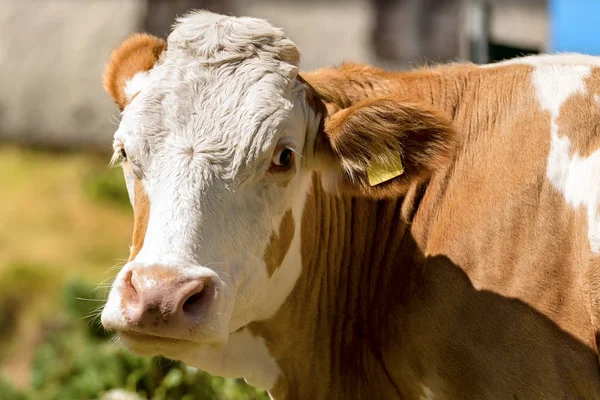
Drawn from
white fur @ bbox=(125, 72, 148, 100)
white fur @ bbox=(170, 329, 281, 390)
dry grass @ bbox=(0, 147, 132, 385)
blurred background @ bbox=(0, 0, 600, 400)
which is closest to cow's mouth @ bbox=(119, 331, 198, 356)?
white fur @ bbox=(170, 329, 281, 390)

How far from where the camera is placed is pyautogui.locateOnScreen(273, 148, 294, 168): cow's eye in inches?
167

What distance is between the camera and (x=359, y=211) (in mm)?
4906

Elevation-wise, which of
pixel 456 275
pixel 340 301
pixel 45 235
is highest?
pixel 456 275

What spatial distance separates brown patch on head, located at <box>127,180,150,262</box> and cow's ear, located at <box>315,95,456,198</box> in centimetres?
91

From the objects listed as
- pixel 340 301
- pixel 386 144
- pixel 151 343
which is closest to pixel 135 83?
pixel 386 144

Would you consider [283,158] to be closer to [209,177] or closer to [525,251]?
[209,177]

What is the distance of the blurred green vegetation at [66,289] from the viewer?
Answer: 7.16 meters

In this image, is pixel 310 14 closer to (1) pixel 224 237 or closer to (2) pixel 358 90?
(2) pixel 358 90

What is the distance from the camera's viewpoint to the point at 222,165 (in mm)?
4047

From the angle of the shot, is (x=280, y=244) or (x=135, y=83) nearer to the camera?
(x=280, y=244)

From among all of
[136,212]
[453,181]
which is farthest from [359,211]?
[136,212]

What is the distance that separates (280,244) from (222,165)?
2.01ft

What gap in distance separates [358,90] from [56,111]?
1306 centimetres

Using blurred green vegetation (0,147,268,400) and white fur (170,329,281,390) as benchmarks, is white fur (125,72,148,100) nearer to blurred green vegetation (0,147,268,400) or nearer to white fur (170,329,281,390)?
blurred green vegetation (0,147,268,400)
